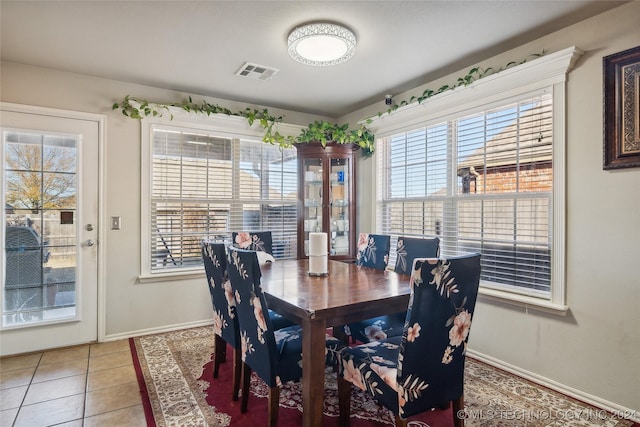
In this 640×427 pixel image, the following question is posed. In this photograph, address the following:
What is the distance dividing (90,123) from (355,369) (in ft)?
10.2

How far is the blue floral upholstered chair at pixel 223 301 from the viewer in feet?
7.07

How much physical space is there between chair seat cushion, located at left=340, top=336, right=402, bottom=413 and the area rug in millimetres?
430

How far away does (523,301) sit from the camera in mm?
2498

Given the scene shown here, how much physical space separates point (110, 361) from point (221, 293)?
133cm

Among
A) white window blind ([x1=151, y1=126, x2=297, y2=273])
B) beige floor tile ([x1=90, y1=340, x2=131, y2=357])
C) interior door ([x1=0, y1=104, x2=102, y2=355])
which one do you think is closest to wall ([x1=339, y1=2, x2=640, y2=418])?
white window blind ([x1=151, y1=126, x2=297, y2=273])

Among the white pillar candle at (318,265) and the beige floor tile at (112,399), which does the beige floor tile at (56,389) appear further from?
the white pillar candle at (318,265)

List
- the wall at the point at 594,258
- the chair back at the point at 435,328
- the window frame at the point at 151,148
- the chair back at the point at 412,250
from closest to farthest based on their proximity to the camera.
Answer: the chair back at the point at 435,328 → the wall at the point at 594,258 → the chair back at the point at 412,250 → the window frame at the point at 151,148

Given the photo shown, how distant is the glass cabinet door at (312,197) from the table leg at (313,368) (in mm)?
2450

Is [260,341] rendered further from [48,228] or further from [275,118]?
[275,118]

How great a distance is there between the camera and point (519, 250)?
259 centimetres

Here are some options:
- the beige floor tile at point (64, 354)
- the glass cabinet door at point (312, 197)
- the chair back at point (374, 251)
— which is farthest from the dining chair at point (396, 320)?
the beige floor tile at point (64, 354)

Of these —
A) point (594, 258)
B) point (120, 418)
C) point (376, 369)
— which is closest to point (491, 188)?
point (594, 258)

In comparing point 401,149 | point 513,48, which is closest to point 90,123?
point 401,149

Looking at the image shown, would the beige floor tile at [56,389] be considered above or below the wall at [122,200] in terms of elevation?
below
